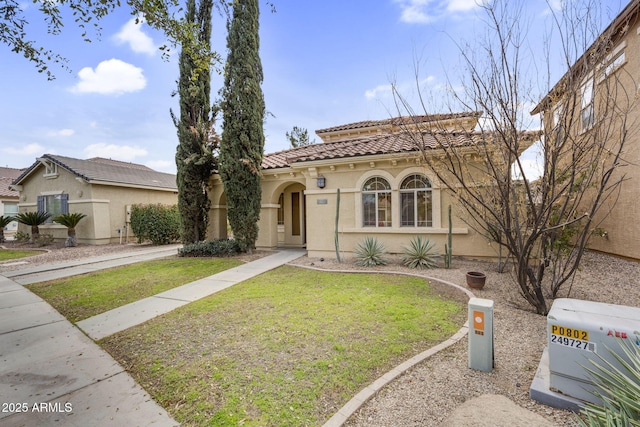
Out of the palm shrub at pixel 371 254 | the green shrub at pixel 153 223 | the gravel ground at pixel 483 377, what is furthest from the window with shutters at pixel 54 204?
the gravel ground at pixel 483 377

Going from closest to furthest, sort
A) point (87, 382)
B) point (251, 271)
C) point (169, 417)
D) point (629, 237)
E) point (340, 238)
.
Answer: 1. point (169, 417)
2. point (87, 382)
3. point (629, 237)
4. point (251, 271)
5. point (340, 238)

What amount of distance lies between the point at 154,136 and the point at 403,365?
718 inches

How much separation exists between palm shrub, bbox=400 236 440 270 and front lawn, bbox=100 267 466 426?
7.67ft

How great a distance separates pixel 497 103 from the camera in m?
4.57

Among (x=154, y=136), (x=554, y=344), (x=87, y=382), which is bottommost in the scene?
(x=87, y=382)

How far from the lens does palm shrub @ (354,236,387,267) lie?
31.3 feet

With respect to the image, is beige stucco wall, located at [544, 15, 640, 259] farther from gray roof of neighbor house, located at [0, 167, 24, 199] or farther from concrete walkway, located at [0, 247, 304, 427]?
gray roof of neighbor house, located at [0, 167, 24, 199]

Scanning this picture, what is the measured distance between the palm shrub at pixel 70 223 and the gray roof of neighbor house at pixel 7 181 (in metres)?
13.6

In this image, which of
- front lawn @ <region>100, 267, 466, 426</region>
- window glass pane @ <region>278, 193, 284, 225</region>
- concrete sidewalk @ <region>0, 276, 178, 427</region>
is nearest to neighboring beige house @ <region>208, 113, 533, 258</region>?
window glass pane @ <region>278, 193, 284, 225</region>

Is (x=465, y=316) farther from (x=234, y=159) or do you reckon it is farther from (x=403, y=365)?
(x=234, y=159)

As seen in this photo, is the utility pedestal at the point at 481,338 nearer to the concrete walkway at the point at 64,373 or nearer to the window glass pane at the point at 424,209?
the concrete walkway at the point at 64,373

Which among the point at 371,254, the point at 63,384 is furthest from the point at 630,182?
the point at 63,384

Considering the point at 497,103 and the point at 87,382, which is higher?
the point at 497,103

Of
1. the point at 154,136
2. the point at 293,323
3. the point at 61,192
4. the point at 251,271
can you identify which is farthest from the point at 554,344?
the point at 61,192
